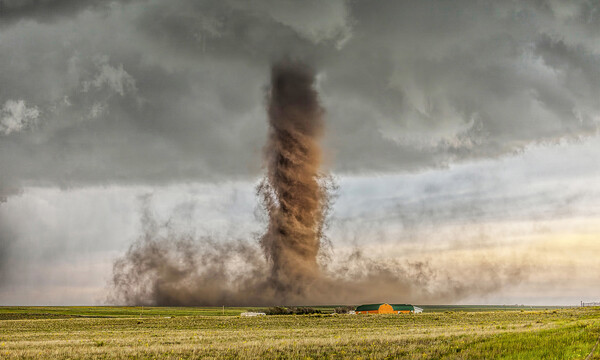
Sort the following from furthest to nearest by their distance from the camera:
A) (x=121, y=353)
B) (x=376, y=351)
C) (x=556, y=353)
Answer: (x=121, y=353)
(x=376, y=351)
(x=556, y=353)

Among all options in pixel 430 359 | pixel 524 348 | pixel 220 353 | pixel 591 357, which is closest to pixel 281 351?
pixel 220 353

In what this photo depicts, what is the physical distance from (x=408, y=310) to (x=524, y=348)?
383ft

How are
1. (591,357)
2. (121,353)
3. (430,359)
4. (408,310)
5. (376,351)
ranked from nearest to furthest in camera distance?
(591,357) < (430,359) < (376,351) < (121,353) < (408,310)

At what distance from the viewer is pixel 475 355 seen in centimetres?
2766

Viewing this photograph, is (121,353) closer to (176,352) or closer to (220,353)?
(176,352)

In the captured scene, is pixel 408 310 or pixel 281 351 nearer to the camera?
pixel 281 351

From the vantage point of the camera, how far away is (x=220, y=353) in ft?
108

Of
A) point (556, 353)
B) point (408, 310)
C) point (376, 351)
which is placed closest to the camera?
point (556, 353)

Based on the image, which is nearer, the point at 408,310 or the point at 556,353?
the point at 556,353

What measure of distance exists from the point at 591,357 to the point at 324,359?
13.8 metres

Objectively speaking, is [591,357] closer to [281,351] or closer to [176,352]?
[281,351]

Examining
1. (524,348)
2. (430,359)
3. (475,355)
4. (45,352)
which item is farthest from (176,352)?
(524,348)

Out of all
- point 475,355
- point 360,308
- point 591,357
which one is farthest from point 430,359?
point 360,308

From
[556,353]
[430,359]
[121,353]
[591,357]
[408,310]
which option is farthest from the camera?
[408,310]
